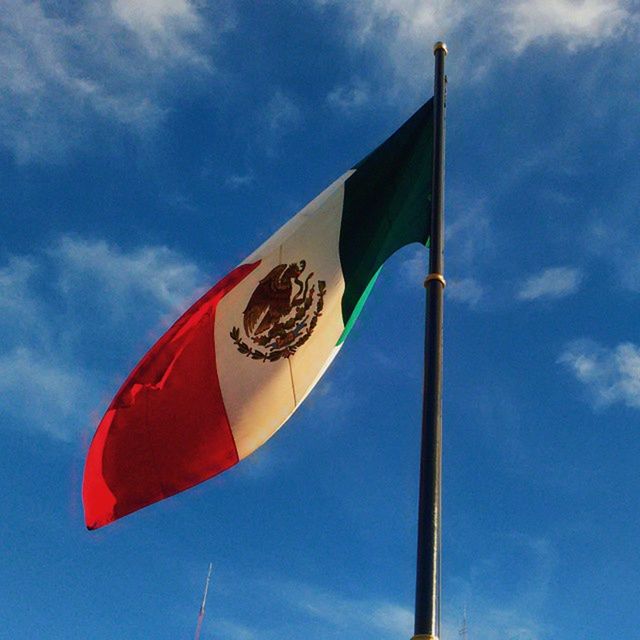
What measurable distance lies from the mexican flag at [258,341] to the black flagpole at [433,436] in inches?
39.1

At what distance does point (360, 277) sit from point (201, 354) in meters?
2.58

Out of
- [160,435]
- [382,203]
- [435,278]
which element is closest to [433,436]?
[435,278]

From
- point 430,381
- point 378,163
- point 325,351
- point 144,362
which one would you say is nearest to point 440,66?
point 378,163

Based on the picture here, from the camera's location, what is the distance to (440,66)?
11.7 metres

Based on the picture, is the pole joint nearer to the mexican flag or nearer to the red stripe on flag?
the mexican flag

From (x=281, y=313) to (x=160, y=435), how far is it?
242 cm

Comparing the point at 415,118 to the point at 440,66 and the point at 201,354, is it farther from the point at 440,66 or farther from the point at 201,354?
the point at 201,354

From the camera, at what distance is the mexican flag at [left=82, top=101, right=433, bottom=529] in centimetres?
1132

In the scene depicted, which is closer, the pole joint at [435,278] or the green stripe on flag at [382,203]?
the pole joint at [435,278]

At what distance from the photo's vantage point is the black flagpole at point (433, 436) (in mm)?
7426

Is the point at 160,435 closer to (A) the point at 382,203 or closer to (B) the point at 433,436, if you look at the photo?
(B) the point at 433,436

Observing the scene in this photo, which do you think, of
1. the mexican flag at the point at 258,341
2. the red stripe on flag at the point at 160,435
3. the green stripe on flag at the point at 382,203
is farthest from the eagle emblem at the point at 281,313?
the red stripe on flag at the point at 160,435

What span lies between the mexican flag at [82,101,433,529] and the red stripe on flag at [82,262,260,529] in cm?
2

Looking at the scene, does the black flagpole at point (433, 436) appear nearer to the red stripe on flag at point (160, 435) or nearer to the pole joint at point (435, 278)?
the pole joint at point (435, 278)
